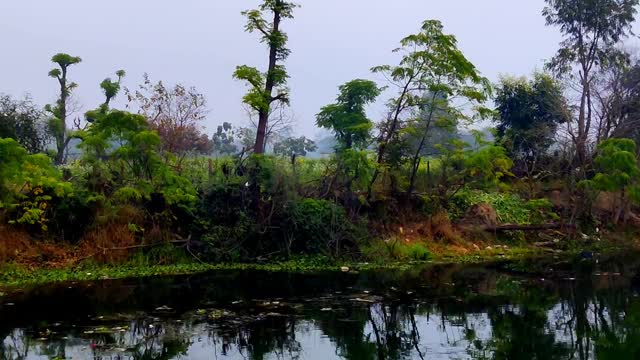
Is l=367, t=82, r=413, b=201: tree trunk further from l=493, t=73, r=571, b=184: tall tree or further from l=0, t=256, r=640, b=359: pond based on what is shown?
l=493, t=73, r=571, b=184: tall tree

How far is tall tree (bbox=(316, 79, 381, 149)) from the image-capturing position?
84.1ft

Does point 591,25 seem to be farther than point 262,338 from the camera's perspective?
Yes

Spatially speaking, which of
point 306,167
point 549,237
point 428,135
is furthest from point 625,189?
point 306,167

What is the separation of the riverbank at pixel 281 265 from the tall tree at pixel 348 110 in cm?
705

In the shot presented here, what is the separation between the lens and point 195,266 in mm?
16859

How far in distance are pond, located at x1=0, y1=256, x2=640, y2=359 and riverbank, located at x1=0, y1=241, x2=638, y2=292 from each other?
0.81 m

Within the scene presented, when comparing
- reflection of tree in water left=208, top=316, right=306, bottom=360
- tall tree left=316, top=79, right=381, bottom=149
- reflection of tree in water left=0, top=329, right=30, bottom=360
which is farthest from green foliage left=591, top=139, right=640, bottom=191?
reflection of tree in water left=0, top=329, right=30, bottom=360

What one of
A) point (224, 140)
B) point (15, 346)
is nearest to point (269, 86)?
point (15, 346)

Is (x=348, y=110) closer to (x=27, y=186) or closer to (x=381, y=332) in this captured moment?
(x=27, y=186)

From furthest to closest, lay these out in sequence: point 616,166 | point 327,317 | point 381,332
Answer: point 616,166, point 327,317, point 381,332

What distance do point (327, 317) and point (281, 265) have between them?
6047mm

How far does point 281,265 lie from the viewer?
17.5m

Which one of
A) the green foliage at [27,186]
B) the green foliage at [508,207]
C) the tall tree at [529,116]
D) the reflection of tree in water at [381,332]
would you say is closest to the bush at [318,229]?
the reflection of tree in water at [381,332]

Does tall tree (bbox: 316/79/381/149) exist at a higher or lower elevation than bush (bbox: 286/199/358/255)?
higher
